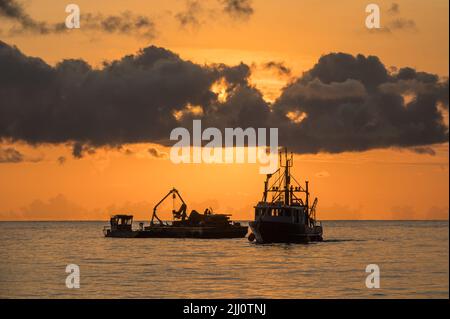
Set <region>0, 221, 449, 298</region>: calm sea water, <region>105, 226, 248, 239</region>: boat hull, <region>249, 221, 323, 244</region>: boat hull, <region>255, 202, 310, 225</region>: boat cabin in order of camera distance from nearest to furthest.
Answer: <region>0, 221, 449, 298</region>: calm sea water < <region>255, 202, 310, 225</region>: boat cabin < <region>249, 221, 323, 244</region>: boat hull < <region>105, 226, 248, 239</region>: boat hull

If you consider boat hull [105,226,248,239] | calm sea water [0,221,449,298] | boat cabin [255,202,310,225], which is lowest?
calm sea water [0,221,449,298]

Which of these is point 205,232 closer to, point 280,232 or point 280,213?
point 280,232

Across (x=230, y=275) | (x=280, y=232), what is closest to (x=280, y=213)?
(x=280, y=232)

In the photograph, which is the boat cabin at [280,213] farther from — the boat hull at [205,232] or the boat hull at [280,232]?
the boat hull at [205,232]

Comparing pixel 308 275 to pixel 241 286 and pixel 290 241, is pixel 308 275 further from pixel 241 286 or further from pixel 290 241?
pixel 290 241

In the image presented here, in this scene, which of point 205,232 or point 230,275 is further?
point 205,232

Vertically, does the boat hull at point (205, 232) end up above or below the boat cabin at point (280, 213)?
below

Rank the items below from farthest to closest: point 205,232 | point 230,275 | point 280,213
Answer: point 205,232
point 280,213
point 230,275

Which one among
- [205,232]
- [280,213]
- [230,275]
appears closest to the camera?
[230,275]

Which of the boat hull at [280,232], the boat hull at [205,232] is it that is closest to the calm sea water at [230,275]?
the boat hull at [280,232]

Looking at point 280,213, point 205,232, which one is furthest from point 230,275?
point 205,232

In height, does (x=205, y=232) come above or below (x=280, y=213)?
below

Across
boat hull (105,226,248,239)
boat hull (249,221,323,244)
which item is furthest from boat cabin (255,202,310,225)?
boat hull (105,226,248,239)

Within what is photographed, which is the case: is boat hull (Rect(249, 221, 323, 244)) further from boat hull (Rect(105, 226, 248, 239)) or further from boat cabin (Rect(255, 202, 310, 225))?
boat hull (Rect(105, 226, 248, 239))
